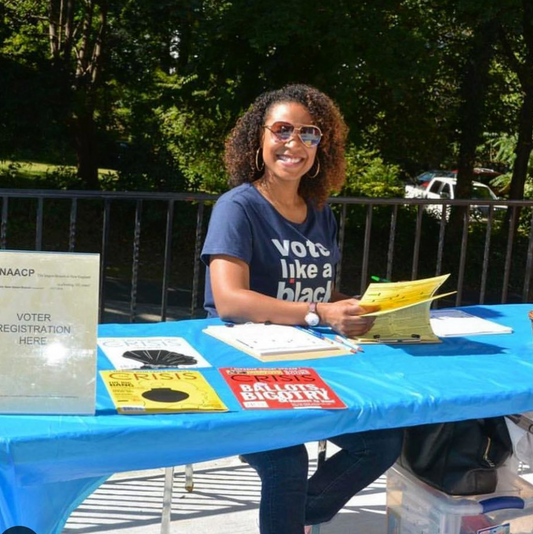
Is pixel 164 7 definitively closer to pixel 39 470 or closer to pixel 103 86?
pixel 103 86

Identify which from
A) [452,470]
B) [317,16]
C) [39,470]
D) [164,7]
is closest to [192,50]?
[164,7]

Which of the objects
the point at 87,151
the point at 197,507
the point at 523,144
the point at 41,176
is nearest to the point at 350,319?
the point at 197,507

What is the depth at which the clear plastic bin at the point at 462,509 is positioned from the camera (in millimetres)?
2779

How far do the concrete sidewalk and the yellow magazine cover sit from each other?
1394 mm

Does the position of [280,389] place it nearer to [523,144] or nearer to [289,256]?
[289,256]

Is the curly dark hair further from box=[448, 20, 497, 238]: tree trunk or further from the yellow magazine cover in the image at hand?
box=[448, 20, 497, 238]: tree trunk

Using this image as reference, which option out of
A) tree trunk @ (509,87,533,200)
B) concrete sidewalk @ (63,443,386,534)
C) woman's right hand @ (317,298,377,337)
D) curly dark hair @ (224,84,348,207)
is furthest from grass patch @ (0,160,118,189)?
woman's right hand @ (317,298,377,337)

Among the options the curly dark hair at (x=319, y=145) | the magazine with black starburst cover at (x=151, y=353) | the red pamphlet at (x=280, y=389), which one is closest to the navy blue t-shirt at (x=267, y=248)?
the curly dark hair at (x=319, y=145)

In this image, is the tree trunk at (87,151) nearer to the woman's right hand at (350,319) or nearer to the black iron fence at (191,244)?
the black iron fence at (191,244)

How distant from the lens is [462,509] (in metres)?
2.76

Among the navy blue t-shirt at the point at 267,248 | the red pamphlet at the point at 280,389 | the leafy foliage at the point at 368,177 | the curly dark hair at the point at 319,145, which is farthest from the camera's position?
the leafy foliage at the point at 368,177

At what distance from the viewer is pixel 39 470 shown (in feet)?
6.25

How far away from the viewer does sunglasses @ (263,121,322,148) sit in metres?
3.26

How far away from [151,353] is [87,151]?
38.4 ft
